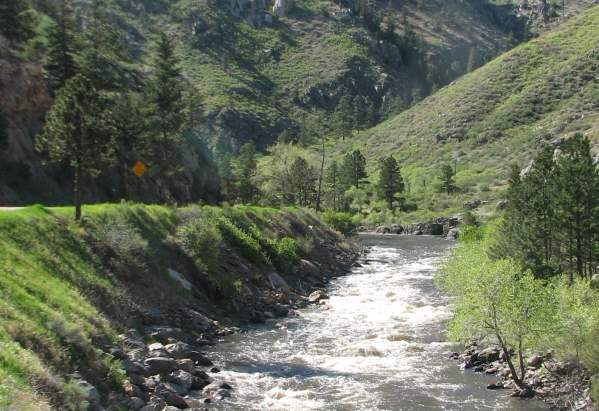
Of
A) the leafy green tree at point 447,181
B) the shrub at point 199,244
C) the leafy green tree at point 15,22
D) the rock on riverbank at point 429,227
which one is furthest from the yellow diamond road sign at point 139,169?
the leafy green tree at point 447,181

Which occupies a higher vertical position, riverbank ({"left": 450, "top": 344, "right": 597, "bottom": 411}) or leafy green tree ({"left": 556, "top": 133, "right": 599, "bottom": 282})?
leafy green tree ({"left": 556, "top": 133, "right": 599, "bottom": 282})

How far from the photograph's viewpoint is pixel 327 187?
13100 cm

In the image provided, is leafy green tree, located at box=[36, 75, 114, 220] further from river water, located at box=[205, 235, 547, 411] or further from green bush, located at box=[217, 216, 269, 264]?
green bush, located at box=[217, 216, 269, 264]

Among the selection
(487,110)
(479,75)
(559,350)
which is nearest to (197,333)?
(559,350)

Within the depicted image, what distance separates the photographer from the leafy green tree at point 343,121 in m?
181

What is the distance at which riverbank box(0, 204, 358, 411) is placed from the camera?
17.8 metres

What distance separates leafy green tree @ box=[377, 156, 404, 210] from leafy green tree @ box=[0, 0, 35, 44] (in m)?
78.5

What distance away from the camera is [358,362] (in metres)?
28.2

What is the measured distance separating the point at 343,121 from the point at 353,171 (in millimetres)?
50755

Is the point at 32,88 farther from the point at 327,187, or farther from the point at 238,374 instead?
the point at 327,187

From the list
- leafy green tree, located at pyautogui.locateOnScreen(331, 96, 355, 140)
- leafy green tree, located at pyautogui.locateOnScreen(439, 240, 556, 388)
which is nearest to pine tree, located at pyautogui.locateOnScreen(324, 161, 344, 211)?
leafy green tree, located at pyautogui.locateOnScreen(331, 96, 355, 140)

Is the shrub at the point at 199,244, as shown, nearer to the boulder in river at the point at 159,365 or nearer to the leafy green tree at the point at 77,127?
the leafy green tree at the point at 77,127

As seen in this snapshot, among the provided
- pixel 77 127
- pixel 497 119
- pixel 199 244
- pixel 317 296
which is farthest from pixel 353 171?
pixel 77 127

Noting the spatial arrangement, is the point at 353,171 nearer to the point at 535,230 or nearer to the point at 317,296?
the point at 317,296
